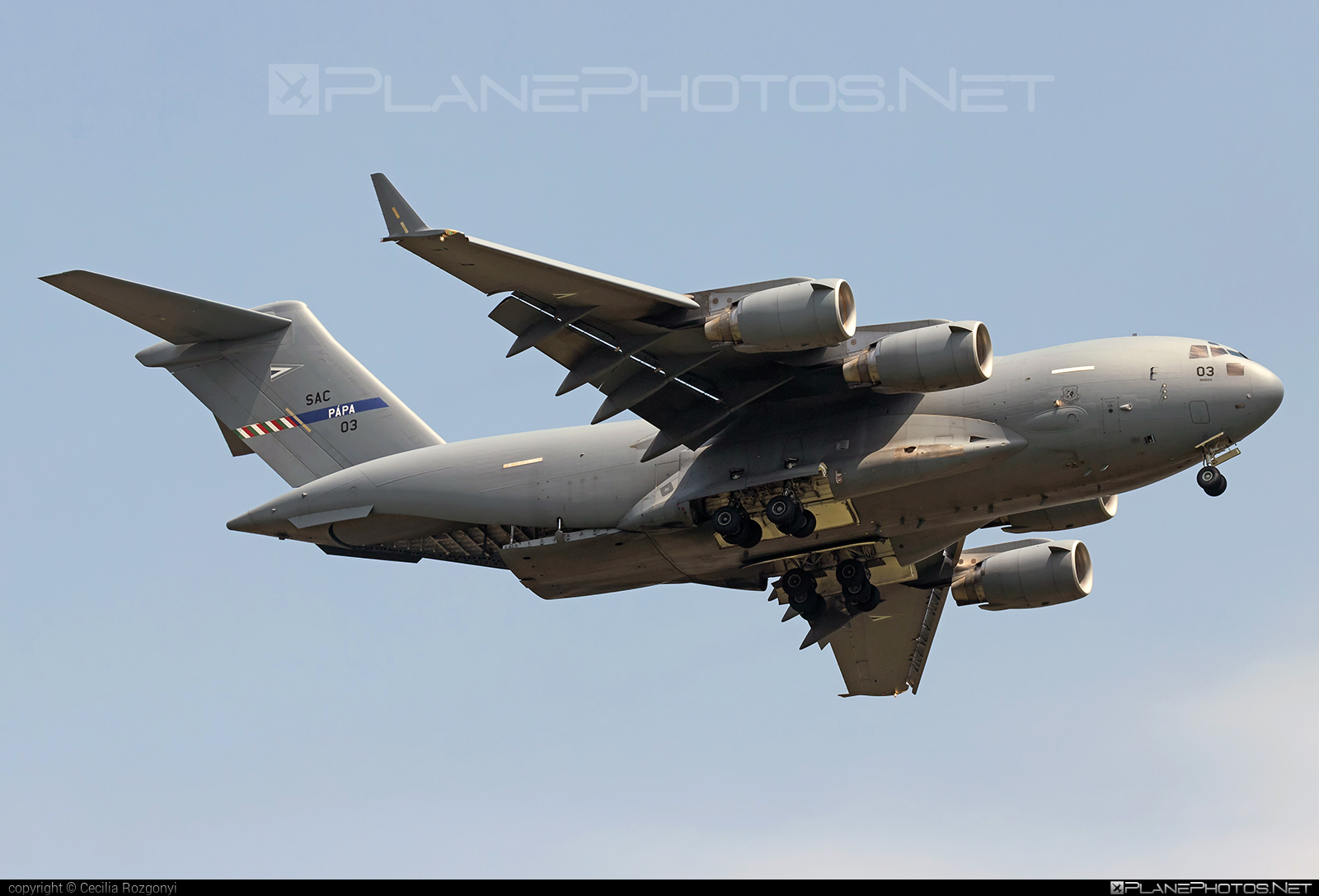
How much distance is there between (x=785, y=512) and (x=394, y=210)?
18.7ft

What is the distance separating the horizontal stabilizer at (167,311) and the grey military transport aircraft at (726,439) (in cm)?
4

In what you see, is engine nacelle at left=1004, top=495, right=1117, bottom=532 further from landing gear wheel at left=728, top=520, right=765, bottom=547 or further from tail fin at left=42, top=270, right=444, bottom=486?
tail fin at left=42, top=270, right=444, bottom=486

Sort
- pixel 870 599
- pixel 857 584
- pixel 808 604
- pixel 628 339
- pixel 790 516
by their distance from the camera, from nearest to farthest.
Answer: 1. pixel 628 339
2. pixel 790 516
3. pixel 857 584
4. pixel 870 599
5. pixel 808 604

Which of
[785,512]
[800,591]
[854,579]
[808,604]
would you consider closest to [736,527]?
[785,512]

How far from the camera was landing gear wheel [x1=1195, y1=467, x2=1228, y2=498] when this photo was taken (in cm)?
1756

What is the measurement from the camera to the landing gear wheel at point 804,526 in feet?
61.3

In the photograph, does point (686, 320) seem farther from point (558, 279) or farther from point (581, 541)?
point (581, 541)

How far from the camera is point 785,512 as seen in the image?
18.6 meters

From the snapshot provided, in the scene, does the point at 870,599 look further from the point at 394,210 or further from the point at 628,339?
the point at 394,210

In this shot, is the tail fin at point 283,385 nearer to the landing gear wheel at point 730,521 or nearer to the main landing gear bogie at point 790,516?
the landing gear wheel at point 730,521

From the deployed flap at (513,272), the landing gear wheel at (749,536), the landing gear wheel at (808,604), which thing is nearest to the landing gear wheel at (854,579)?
the landing gear wheel at (808,604)
